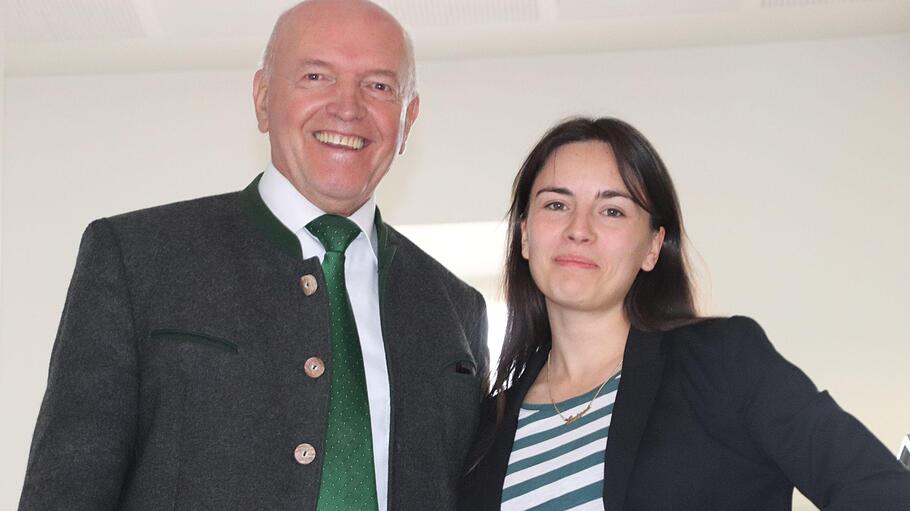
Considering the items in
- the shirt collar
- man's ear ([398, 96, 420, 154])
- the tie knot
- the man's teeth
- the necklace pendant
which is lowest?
the necklace pendant

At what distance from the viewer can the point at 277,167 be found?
228 centimetres

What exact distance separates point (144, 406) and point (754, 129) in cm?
280

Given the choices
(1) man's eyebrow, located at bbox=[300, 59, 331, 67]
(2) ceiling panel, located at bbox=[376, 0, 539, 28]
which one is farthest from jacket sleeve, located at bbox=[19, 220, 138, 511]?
(2) ceiling panel, located at bbox=[376, 0, 539, 28]

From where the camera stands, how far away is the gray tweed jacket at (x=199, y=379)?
1.89 m

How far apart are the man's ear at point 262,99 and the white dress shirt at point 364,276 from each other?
11cm

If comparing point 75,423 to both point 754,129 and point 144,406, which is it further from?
point 754,129

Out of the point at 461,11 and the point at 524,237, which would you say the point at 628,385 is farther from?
the point at 461,11

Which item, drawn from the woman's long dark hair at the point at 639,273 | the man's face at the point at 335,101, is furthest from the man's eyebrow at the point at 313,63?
the woman's long dark hair at the point at 639,273

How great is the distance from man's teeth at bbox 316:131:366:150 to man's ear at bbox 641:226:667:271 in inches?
21.8

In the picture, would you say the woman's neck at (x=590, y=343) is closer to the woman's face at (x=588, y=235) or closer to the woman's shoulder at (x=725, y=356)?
the woman's face at (x=588, y=235)

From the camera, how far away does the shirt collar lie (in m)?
2.21

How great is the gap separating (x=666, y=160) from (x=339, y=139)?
2.24 metres

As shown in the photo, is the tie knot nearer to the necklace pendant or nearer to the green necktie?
the green necktie

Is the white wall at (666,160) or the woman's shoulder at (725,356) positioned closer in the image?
the woman's shoulder at (725,356)
